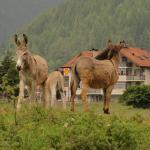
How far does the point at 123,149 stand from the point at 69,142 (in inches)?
42.0

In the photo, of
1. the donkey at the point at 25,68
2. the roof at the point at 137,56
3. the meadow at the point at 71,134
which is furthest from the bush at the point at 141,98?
the roof at the point at 137,56

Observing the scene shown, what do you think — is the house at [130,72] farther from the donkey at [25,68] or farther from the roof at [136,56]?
the donkey at [25,68]

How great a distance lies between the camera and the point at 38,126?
12578 millimetres

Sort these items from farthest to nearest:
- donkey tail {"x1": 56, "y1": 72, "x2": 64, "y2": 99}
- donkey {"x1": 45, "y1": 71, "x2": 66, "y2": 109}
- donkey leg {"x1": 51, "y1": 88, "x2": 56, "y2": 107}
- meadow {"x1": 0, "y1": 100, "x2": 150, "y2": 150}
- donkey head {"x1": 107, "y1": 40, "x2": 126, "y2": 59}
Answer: donkey tail {"x1": 56, "y1": 72, "x2": 64, "y2": 99}, donkey leg {"x1": 51, "y1": 88, "x2": 56, "y2": 107}, donkey {"x1": 45, "y1": 71, "x2": 66, "y2": 109}, donkey head {"x1": 107, "y1": 40, "x2": 126, "y2": 59}, meadow {"x1": 0, "y1": 100, "x2": 150, "y2": 150}

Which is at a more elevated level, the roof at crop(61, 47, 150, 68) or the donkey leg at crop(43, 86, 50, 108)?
the roof at crop(61, 47, 150, 68)

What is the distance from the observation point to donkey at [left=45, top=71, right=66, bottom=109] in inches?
768

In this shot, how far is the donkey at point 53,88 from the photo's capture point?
19500 mm

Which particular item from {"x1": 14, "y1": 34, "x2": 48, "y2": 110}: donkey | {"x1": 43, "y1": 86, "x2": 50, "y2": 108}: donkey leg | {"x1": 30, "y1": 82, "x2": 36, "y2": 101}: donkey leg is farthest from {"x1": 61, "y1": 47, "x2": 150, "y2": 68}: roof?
{"x1": 30, "y1": 82, "x2": 36, "y2": 101}: donkey leg

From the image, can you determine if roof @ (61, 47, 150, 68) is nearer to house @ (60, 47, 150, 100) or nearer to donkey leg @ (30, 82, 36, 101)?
house @ (60, 47, 150, 100)

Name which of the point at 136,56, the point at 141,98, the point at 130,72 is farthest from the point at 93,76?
the point at 136,56


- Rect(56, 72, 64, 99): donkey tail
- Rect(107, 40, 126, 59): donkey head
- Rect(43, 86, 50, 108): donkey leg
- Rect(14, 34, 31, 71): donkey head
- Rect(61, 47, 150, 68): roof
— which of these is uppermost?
Rect(61, 47, 150, 68): roof

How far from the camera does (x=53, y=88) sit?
2064cm

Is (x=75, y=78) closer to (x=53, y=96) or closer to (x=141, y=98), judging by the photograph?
(x=53, y=96)

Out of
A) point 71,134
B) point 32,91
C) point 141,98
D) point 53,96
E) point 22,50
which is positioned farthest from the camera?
point 141,98
